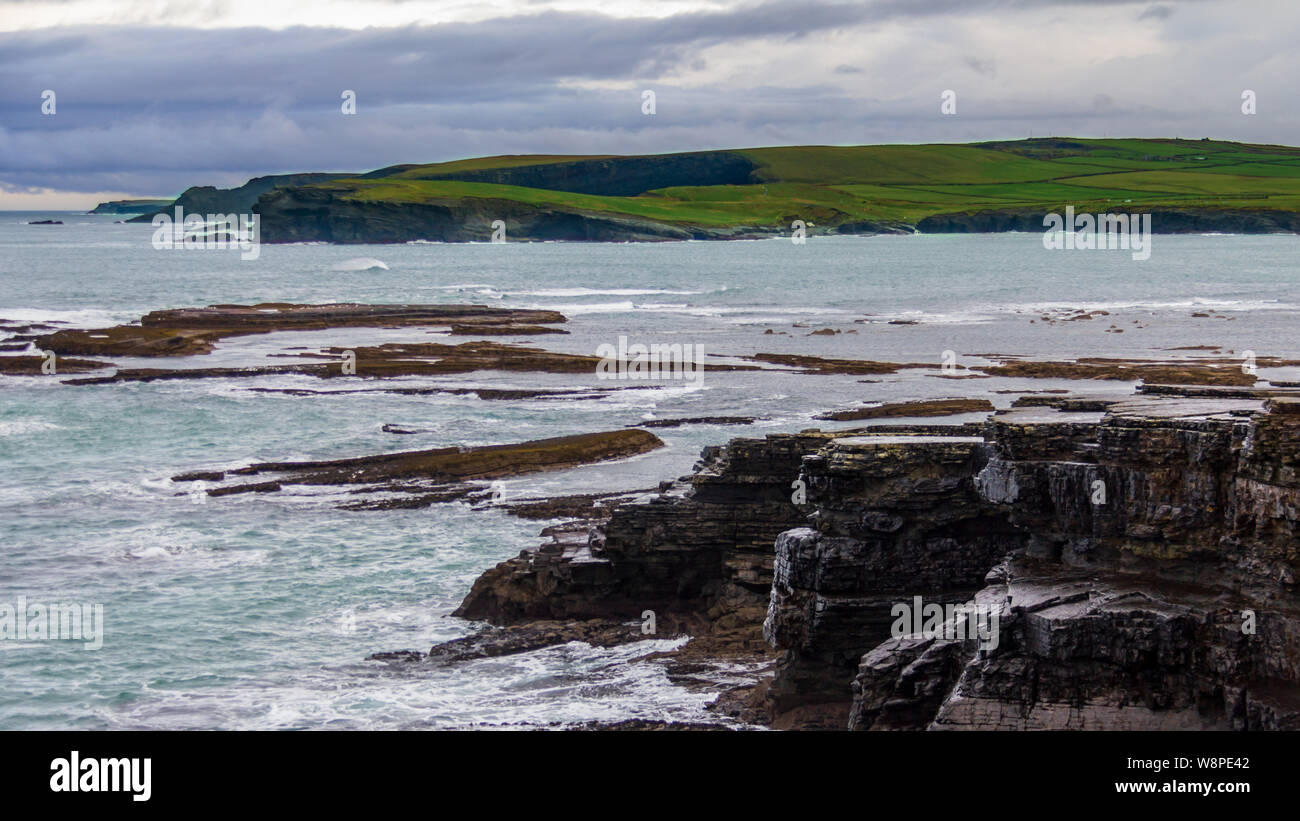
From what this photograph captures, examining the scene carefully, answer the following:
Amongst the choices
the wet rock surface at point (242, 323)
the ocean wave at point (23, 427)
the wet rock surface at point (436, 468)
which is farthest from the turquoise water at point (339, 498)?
the wet rock surface at point (242, 323)

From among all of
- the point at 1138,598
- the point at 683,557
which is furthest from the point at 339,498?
the point at 1138,598

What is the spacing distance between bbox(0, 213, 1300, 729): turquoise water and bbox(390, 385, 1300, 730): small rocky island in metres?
1.90

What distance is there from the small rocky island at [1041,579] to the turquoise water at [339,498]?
1.90m

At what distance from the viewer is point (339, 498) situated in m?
35.3

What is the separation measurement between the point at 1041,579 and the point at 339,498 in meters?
23.4

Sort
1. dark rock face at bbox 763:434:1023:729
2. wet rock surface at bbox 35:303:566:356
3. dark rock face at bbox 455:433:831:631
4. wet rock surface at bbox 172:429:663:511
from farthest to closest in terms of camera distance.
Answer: wet rock surface at bbox 35:303:566:356, wet rock surface at bbox 172:429:663:511, dark rock face at bbox 455:433:831:631, dark rock face at bbox 763:434:1023:729

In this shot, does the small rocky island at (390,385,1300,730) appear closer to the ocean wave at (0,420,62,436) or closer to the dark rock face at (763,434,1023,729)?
the dark rock face at (763,434,1023,729)

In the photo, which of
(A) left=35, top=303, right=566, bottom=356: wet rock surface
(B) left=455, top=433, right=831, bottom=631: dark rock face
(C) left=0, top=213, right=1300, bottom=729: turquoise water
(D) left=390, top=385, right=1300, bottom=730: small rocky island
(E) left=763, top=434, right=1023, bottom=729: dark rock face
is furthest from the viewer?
(A) left=35, top=303, right=566, bottom=356: wet rock surface

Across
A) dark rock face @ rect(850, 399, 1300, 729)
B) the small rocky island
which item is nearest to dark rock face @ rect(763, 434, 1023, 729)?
the small rocky island

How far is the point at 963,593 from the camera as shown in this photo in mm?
18328

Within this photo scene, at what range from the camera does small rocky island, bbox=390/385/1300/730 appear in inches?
557

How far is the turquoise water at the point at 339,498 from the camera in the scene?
21.0 meters

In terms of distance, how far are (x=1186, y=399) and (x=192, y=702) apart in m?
15.5

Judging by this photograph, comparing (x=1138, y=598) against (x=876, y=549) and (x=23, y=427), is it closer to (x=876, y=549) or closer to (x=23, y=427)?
(x=876, y=549)
